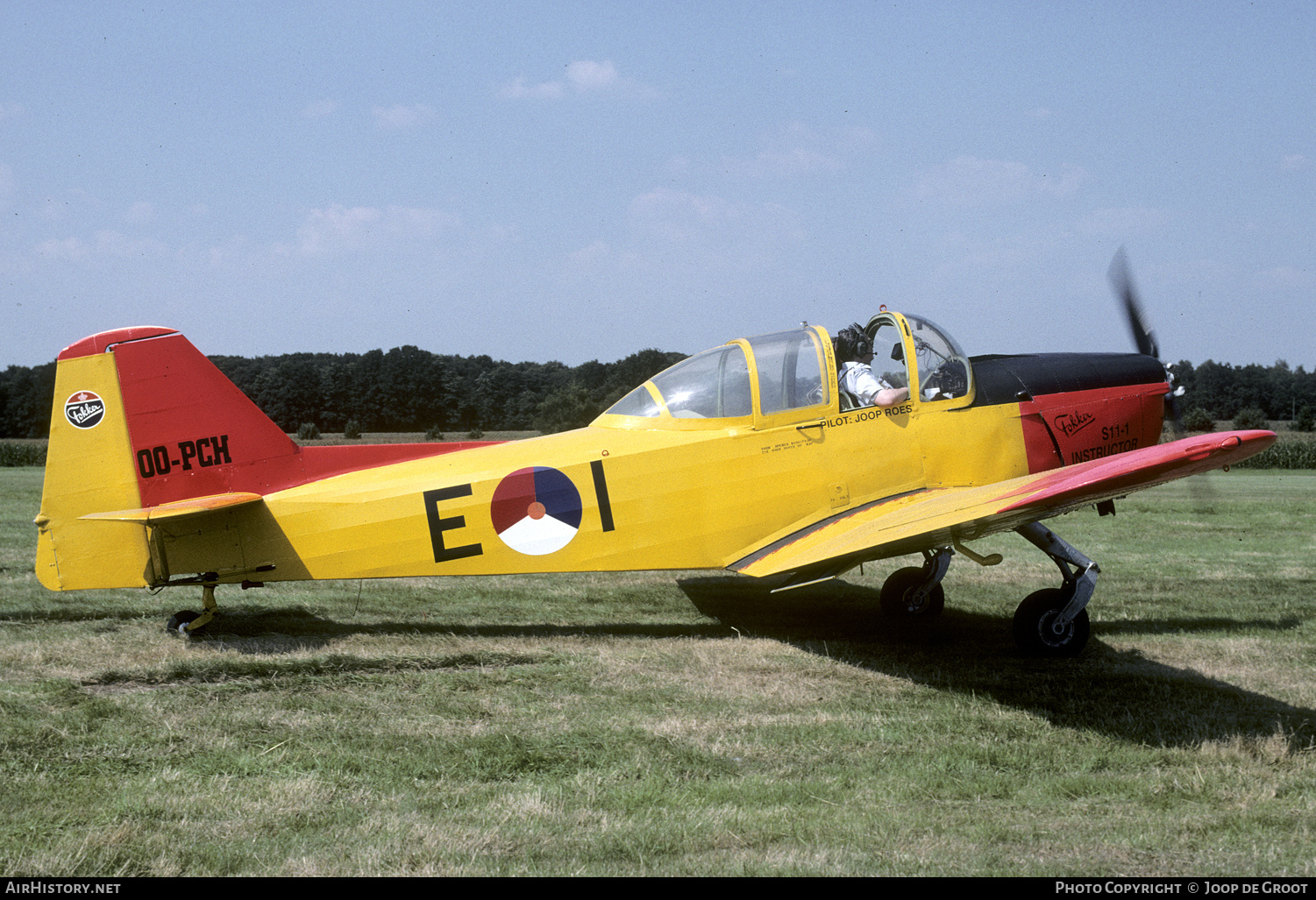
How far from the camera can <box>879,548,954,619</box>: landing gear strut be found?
7.86 m

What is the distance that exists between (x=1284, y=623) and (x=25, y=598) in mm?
10961

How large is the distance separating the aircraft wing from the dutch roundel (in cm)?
129

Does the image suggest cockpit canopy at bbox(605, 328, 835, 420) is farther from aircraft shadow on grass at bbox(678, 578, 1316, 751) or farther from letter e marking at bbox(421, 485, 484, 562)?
aircraft shadow on grass at bbox(678, 578, 1316, 751)

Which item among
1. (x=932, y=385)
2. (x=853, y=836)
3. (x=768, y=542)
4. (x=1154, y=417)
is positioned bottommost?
(x=853, y=836)

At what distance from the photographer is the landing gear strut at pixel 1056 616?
6301 millimetres

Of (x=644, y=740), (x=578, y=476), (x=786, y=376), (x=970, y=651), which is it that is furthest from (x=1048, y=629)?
(x=578, y=476)

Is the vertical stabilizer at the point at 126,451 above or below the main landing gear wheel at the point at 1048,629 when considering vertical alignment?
above

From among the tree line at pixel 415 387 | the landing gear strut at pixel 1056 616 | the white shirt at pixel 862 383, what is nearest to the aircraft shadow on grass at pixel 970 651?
the landing gear strut at pixel 1056 616

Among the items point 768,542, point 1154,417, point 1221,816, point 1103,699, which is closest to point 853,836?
point 1221,816

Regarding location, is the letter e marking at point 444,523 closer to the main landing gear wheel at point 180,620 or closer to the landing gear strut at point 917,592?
the main landing gear wheel at point 180,620

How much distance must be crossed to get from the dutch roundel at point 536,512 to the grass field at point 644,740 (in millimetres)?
788

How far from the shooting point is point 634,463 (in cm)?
658

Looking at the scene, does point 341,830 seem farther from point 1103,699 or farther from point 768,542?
point 1103,699

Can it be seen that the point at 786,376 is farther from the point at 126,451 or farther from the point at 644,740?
the point at 126,451
